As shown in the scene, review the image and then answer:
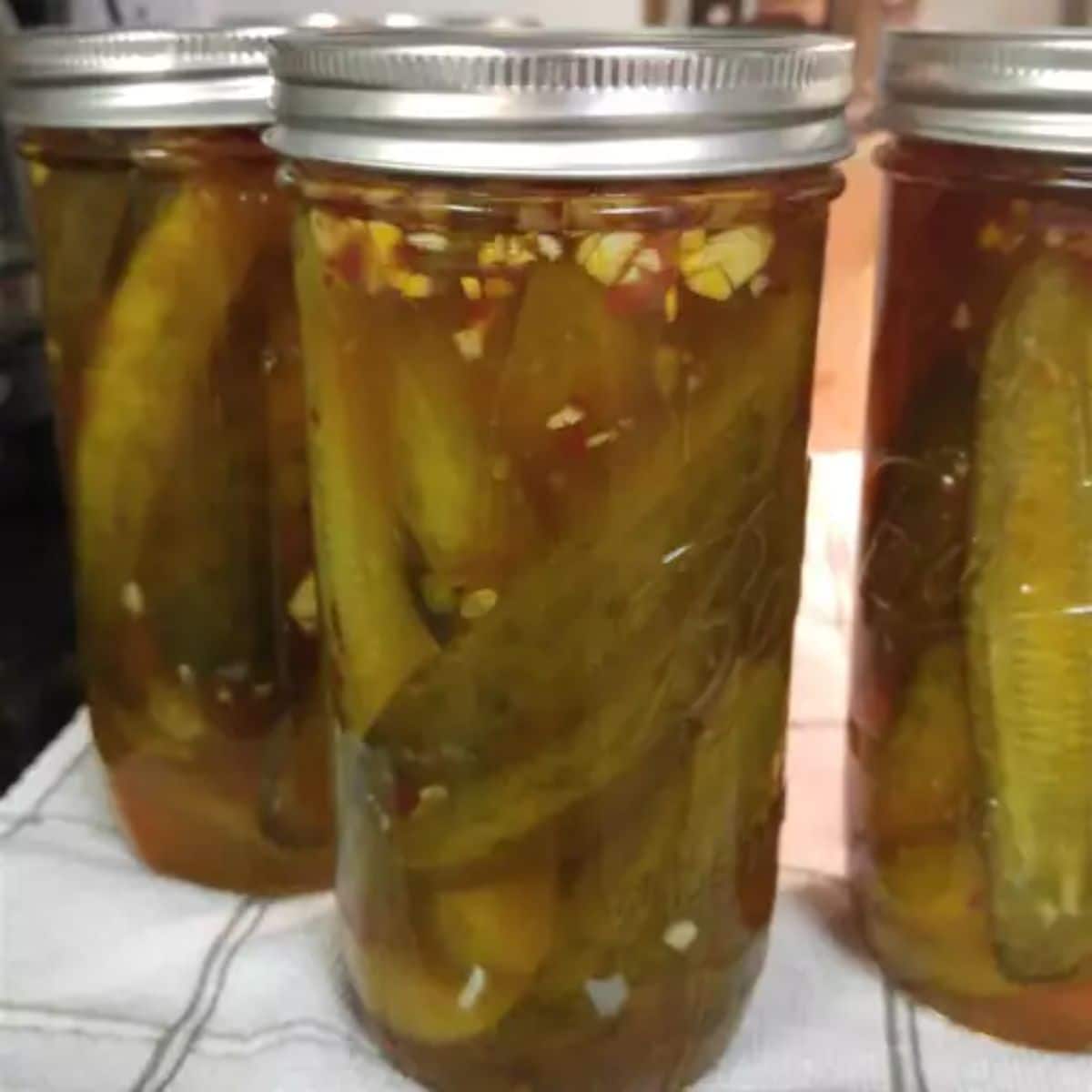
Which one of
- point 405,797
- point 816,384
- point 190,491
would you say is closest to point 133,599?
point 190,491

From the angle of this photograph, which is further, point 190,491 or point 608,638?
point 190,491

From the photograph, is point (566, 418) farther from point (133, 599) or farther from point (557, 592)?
point (133, 599)

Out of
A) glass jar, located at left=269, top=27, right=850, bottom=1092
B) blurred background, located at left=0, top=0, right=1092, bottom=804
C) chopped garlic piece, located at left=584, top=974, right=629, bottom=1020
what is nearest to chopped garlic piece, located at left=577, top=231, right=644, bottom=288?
glass jar, located at left=269, top=27, right=850, bottom=1092

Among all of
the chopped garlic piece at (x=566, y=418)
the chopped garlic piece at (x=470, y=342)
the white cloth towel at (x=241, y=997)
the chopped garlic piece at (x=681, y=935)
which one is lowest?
the white cloth towel at (x=241, y=997)

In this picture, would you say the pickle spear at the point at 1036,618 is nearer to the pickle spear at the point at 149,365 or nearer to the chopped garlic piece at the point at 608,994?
the chopped garlic piece at the point at 608,994

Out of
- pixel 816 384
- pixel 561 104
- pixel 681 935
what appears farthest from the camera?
pixel 816 384

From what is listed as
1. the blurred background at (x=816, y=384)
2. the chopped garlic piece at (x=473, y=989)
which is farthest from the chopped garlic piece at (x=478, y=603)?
the blurred background at (x=816, y=384)

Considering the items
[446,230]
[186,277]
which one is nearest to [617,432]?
[446,230]
